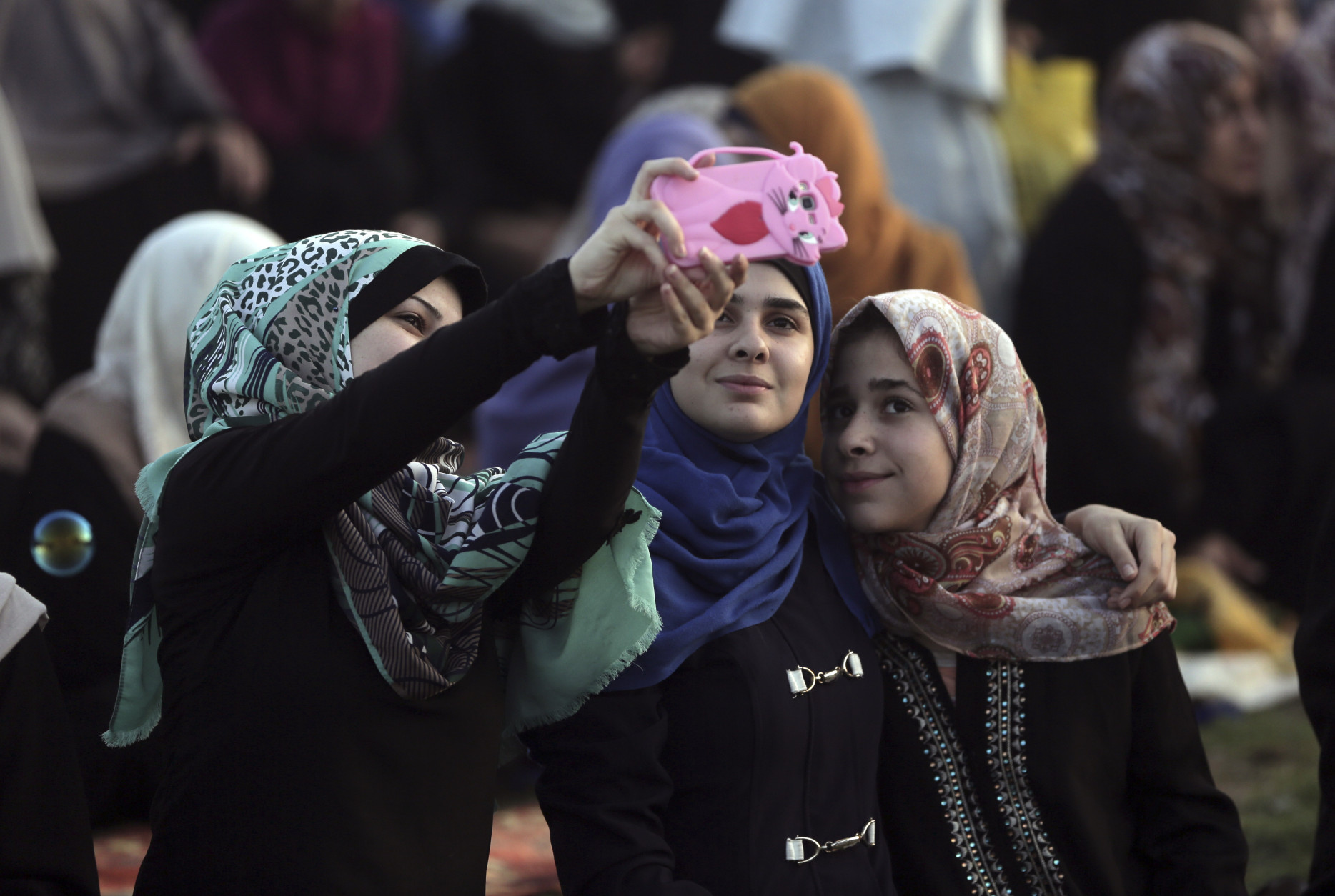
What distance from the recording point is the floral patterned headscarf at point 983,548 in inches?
95.3

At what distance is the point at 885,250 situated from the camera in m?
4.60

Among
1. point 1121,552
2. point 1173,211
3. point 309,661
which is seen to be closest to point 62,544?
point 309,661

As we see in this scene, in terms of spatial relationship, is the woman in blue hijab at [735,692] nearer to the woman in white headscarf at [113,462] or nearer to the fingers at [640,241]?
the fingers at [640,241]

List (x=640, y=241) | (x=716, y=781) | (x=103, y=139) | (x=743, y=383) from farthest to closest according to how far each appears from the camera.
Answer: (x=103, y=139) → (x=743, y=383) → (x=716, y=781) → (x=640, y=241)

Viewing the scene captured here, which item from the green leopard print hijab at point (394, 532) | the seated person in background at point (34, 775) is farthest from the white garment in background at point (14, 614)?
the green leopard print hijab at point (394, 532)

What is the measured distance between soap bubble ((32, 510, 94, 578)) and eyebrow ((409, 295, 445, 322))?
119 centimetres

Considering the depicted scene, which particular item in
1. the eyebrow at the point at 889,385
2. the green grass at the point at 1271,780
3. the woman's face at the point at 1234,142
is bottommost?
the green grass at the point at 1271,780

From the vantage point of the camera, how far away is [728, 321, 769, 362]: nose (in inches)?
89.5

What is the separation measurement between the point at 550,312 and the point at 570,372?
2685 mm

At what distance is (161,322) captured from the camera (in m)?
3.69

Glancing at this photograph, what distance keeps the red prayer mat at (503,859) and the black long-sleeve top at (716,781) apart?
103 centimetres

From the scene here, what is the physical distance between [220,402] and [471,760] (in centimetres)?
63

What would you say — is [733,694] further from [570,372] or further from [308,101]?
[308,101]

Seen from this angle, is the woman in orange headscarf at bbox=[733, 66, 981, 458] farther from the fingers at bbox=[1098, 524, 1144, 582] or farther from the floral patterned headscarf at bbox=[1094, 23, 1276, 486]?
the fingers at bbox=[1098, 524, 1144, 582]
